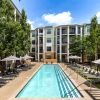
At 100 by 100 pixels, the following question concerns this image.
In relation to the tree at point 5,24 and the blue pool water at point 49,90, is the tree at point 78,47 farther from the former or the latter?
the blue pool water at point 49,90

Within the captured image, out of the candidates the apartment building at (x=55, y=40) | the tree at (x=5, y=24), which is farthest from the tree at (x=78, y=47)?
the tree at (x=5, y=24)

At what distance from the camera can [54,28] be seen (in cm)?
6956

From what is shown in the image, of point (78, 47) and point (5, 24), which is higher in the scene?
point (5, 24)

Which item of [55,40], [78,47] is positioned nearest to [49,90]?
[78,47]

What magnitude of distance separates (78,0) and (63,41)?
1653 inches

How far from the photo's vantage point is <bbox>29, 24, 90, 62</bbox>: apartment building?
6525cm

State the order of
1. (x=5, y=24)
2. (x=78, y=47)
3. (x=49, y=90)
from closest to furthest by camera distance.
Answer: (x=49, y=90), (x=5, y=24), (x=78, y=47)

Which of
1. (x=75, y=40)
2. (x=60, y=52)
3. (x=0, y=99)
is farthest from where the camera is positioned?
(x=60, y=52)

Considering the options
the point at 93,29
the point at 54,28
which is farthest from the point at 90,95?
the point at 54,28

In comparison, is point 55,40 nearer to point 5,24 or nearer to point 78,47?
point 78,47

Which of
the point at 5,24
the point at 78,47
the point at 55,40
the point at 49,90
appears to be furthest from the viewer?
the point at 55,40

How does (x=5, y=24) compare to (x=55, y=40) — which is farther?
(x=55, y=40)

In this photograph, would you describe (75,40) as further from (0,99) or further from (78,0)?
(0,99)

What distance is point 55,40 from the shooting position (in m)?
68.4
